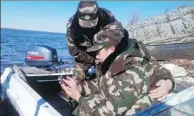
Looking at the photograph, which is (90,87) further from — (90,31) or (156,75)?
(156,75)

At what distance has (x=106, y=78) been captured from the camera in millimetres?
2082

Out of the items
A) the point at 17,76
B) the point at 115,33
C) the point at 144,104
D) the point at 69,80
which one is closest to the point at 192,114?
the point at 144,104

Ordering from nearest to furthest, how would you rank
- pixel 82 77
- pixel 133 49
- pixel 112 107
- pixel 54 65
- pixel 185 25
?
pixel 112 107
pixel 133 49
pixel 82 77
pixel 54 65
pixel 185 25

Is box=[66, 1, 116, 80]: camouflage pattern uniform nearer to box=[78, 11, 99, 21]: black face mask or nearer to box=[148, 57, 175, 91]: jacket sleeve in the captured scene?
box=[78, 11, 99, 21]: black face mask

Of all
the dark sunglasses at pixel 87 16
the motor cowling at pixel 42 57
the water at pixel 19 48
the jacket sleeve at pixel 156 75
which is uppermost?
the dark sunglasses at pixel 87 16

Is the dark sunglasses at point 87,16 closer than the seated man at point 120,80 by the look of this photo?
No

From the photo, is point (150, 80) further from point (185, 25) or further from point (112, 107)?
point (185, 25)

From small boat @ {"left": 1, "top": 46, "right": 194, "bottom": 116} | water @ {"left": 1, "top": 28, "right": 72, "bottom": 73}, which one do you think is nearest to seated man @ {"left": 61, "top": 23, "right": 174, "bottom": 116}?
small boat @ {"left": 1, "top": 46, "right": 194, "bottom": 116}

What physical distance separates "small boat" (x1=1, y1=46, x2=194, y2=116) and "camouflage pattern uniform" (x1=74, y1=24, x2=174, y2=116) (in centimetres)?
14

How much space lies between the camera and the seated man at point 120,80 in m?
1.88

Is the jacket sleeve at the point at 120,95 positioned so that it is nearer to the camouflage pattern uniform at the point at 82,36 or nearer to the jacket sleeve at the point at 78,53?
the camouflage pattern uniform at the point at 82,36

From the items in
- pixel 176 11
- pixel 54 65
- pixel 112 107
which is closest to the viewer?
pixel 112 107

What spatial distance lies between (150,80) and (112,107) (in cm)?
42

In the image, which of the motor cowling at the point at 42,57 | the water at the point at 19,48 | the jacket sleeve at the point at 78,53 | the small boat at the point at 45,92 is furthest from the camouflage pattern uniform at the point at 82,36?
the water at the point at 19,48
